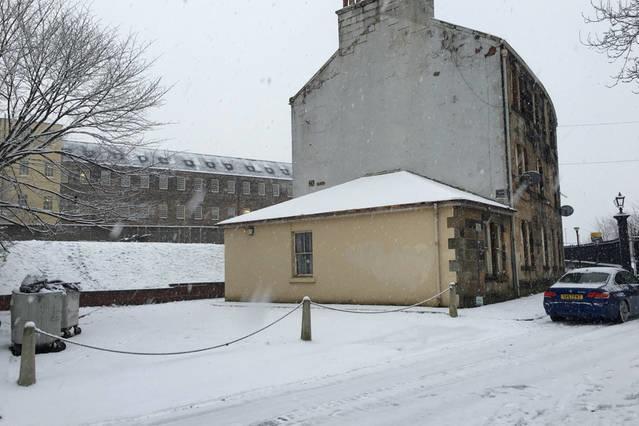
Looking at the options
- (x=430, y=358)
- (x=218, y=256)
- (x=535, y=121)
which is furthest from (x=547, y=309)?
(x=218, y=256)

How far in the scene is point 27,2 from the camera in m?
12.3

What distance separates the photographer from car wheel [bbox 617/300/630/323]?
12.9 metres

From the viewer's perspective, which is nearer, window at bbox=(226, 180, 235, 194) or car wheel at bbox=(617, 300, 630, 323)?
car wheel at bbox=(617, 300, 630, 323)

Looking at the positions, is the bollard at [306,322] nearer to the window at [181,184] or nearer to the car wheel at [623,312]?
the car wheel at [623,312]

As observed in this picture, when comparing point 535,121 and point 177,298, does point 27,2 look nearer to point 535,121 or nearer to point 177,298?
point 177,298

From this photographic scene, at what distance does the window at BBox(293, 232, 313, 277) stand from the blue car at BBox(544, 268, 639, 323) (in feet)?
27.4

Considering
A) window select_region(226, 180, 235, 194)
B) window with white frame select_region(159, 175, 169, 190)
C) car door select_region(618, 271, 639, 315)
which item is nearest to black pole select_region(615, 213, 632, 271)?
car door select_region(618, 271, 639, 315)

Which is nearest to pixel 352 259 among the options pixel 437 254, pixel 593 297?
pixel 437 254

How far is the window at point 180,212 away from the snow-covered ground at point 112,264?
91.4ft

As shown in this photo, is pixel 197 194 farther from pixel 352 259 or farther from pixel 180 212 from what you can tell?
pixel 352 259

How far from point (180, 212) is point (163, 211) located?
208 cm

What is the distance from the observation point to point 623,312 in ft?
42.8

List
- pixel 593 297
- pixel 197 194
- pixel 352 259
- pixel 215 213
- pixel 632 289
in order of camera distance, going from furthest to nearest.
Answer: pixel 215 213, pixel 197 194, pixel 352 259, pixel 632 289, pixel 593 297

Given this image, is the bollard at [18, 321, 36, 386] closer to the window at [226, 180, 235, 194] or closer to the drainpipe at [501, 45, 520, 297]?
the drainpipe at [501, 45, 520, 297]
